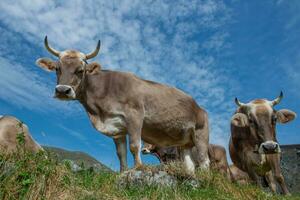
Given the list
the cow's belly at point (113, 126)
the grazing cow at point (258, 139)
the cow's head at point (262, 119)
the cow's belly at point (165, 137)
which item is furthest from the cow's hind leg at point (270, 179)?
the cow's belly at point (113, 126)

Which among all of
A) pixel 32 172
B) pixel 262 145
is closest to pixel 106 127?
pixel 262 145

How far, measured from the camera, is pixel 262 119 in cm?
1287

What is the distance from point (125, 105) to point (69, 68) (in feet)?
5.94

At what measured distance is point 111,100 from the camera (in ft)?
38.7

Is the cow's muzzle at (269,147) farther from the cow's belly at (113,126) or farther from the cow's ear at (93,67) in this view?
the cow's ear at (93,67)

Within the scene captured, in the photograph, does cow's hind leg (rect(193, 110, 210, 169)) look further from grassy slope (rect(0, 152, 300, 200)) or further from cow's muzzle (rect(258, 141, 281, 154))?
grassy slope (rect(0, 152, 300, 200))

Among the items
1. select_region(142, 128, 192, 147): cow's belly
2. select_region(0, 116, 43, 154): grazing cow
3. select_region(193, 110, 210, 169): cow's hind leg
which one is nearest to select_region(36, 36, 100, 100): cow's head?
select_region(0, 116, 43, 154): grazing cow

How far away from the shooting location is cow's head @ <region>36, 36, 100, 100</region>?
11.5 meters

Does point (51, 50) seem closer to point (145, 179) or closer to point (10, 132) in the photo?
point (10, 132)

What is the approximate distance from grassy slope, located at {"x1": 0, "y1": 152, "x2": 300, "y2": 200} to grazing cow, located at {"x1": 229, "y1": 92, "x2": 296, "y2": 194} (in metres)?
3.63

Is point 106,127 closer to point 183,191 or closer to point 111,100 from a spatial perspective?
point 111,100

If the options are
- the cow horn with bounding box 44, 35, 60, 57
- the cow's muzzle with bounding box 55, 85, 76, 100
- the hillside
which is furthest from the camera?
the hillside

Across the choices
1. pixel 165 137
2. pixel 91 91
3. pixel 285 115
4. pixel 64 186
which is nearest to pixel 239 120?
pixel 285 115

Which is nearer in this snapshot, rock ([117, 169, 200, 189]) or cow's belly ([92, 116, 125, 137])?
rock ([117, 169, 200, 189])
